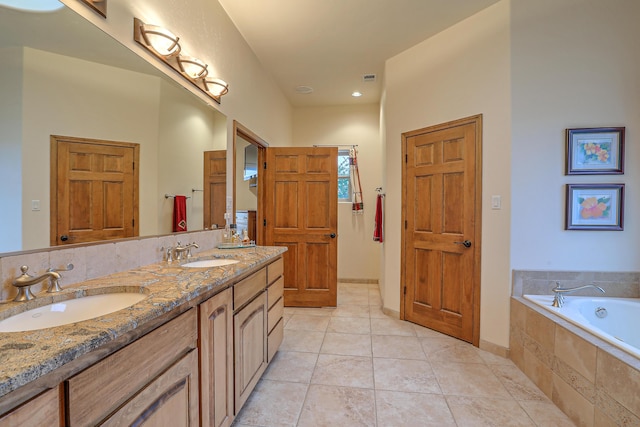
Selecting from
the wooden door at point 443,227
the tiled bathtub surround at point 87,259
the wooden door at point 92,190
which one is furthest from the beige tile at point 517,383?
the wooden door at point 92,190

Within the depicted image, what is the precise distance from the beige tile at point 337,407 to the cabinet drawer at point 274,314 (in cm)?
49

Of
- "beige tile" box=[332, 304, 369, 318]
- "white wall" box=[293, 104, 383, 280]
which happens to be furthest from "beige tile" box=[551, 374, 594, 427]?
"white wall" box=[293, 104, 383, 280]

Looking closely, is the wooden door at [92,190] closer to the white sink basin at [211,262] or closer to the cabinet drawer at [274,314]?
the white sink basin at [211,262]

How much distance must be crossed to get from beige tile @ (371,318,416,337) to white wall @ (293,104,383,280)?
158 cm

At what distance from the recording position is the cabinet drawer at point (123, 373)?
2.21 feet

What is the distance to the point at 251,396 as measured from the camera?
1.86 m

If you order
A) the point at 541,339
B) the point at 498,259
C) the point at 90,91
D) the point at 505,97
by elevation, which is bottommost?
the point at 541,339

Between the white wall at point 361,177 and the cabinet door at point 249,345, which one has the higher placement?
the white wall at point 361,177

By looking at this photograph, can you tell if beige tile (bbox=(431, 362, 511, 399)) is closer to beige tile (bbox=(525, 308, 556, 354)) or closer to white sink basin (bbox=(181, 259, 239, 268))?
beige tile (bbox=(525, 308, 556, 354))

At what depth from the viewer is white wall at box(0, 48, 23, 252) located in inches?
37.7

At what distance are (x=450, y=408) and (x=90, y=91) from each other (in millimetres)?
2502

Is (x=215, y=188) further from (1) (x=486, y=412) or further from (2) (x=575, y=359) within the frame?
(2) (x=575, y=359)

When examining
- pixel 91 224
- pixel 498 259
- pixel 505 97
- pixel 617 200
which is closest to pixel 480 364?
pixel 498 259

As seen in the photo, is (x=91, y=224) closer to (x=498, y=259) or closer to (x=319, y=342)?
(x=319, y=342)
